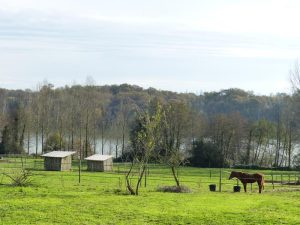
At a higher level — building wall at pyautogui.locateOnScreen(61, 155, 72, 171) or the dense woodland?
the dense woodland

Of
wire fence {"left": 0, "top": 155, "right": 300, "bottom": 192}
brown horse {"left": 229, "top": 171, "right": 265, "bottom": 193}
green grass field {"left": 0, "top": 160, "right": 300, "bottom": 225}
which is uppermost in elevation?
brown horse {"left": 229, "top": 171, "right": 265, "bottom": 193}

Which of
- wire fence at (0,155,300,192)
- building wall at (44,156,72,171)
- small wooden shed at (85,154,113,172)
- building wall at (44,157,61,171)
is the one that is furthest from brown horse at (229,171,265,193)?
building wall at (44,157,61,171)

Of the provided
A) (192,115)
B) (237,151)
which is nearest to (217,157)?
→ (237,151)

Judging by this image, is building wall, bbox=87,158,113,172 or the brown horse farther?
building wall, bbox=87,158,113,172

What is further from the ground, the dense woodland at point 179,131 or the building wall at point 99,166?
the dense woodland at point 179,131

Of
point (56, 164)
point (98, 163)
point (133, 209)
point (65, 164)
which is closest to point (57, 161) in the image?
point (56, 164)

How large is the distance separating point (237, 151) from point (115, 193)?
57.1 metres

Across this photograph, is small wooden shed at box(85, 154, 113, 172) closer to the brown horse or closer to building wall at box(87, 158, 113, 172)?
building wall at box(87, 158, 113, 172)

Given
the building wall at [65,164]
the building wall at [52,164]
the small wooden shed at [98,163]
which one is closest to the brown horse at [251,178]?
the small wooden shed at [98,163]

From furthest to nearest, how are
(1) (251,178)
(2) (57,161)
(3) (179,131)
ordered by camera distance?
(3) (179,131)
(2) (57,161)
(1) (251,178)

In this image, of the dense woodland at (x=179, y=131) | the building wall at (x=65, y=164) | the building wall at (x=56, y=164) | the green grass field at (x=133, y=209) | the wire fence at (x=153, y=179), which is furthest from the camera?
the dense woodland at (x=179, y=131)

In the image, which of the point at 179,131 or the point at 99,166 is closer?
the point at 99,166

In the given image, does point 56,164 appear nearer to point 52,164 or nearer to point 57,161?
point 57,161

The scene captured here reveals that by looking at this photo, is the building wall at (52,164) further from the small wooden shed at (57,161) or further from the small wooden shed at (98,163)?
the small wooden shed at (98,163)
